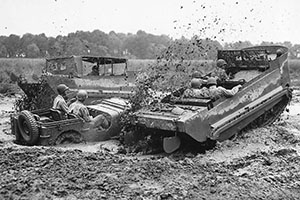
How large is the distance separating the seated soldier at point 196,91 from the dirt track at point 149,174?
107cm

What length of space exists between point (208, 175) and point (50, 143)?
10.2ft

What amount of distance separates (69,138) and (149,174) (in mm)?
2535

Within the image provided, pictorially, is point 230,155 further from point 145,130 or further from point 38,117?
point 38,117

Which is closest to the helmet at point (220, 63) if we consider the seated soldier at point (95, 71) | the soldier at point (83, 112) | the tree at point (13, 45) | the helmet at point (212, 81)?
the helmet at point (212, 81)

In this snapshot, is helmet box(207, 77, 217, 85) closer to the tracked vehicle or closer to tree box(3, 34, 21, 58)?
the tracked vehicle

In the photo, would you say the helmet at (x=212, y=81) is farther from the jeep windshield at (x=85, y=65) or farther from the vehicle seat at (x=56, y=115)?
the jeep windshield at (x=85, y=65)

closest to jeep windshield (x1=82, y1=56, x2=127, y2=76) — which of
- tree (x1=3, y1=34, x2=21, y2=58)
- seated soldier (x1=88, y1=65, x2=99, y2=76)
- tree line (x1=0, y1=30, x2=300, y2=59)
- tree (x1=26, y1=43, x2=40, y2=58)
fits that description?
seated soldier (x1=88, y1=65, x2=99, y2=76)

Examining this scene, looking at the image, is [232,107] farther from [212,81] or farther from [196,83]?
[196,83]

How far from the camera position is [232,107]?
7570 mm

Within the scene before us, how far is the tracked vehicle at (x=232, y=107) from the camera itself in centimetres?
685

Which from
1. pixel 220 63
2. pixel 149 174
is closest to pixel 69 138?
pixel 149 174

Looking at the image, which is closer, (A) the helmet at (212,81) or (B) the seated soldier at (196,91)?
(B) the seated soldier at (196,91)

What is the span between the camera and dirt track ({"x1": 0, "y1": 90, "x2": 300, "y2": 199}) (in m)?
4.79

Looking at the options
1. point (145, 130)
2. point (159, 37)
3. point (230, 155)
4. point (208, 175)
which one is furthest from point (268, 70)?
point (159, 37)
